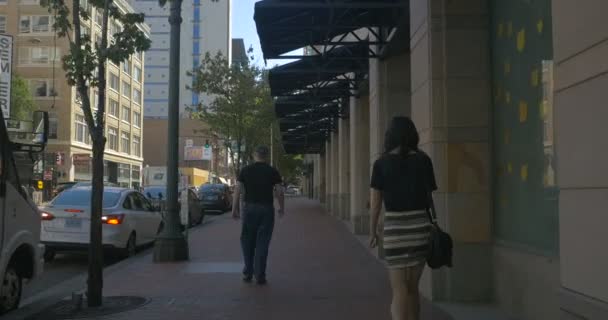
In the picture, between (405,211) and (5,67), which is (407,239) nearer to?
(405,211)

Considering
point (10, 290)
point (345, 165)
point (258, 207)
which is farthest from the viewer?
point (345, 165)

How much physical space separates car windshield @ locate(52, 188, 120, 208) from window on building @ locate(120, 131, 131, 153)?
59.7m

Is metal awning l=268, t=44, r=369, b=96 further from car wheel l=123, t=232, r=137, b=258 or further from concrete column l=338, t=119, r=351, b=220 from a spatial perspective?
car wheel l=123, t=232, r=137, b=258

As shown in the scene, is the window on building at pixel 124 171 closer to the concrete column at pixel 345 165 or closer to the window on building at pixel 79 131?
the window on building at pixel 79 131

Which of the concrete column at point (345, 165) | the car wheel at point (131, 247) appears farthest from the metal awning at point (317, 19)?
the concrete column at point (345, 165)

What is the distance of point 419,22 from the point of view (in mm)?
8312

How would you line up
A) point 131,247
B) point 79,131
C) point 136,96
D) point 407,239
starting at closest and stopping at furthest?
point 407,239 → point 131,247 → point 79,131 → point 136,96

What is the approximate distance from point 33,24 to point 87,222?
50717 mm

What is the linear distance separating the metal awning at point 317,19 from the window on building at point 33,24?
49019 mm

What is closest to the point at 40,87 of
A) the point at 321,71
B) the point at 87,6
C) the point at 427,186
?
the point at 321,71

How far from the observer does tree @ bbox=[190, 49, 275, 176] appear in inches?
1476

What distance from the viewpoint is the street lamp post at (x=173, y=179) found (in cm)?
1120

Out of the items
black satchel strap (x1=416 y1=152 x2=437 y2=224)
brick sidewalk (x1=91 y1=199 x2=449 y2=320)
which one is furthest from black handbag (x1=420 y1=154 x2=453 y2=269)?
brick sidewalk (x1=91 y1=199 x2=449 y2=320)

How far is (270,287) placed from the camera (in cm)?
854
